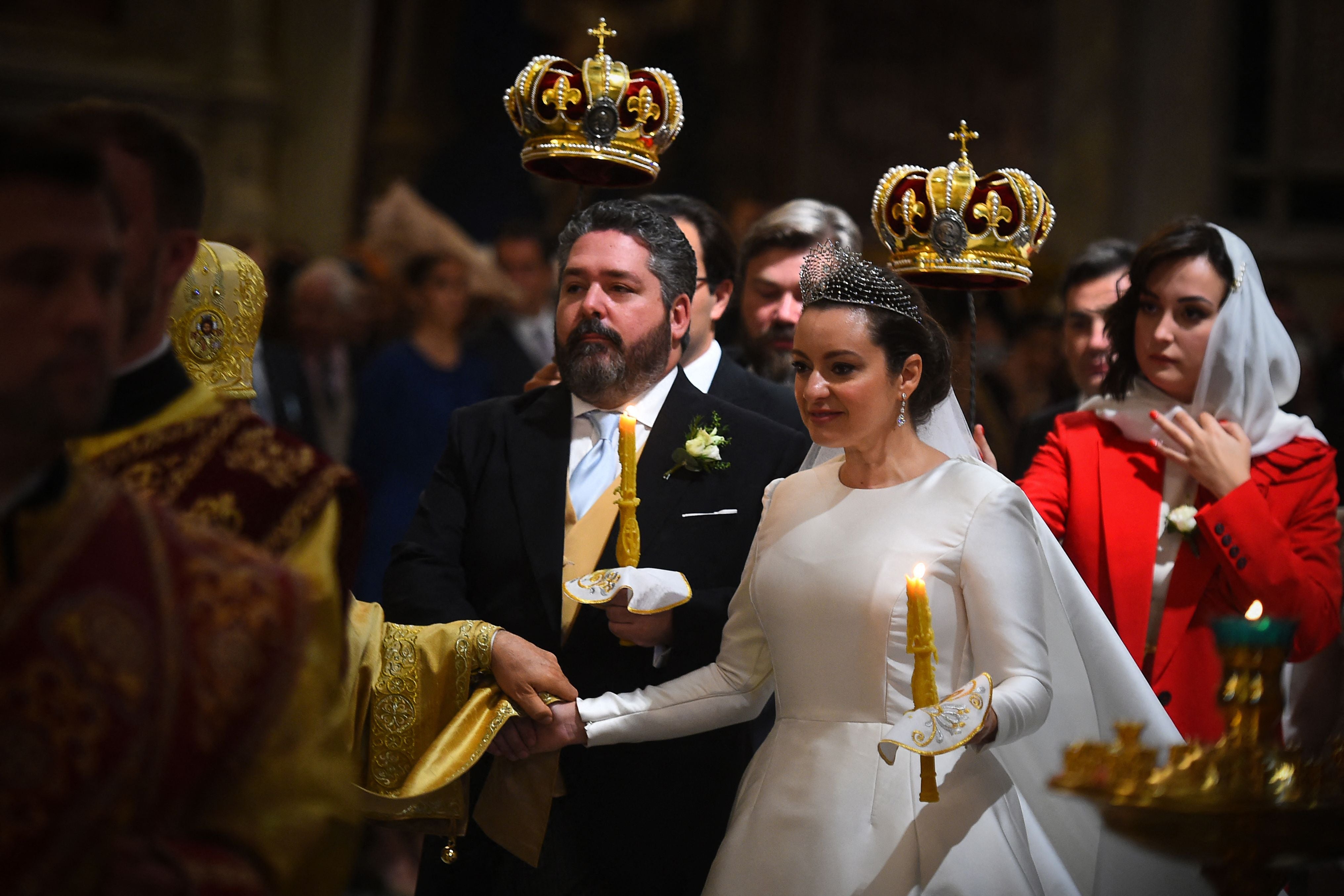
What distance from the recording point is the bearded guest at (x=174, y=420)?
189 cm

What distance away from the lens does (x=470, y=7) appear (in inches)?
472

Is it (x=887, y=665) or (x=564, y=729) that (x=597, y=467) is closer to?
(x=564, y=729)

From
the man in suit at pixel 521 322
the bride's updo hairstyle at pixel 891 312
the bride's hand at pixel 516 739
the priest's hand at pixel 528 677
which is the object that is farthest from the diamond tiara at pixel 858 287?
the man in suit at pixel 521 322

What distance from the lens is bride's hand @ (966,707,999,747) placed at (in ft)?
8.36

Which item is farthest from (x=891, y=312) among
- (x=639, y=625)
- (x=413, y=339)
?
(x=413, y=339)

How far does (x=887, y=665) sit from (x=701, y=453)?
790mm

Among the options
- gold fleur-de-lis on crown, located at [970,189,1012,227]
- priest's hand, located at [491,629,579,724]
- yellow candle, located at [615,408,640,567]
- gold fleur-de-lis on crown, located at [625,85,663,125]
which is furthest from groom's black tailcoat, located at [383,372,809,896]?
gold fleur-de-lis on crown, located at [625,85,663,125]

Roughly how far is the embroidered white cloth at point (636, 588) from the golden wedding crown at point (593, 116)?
4.48 ft

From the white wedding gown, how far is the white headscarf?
0.88 meters

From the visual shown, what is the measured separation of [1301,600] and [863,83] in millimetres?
8387

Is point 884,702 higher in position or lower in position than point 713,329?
lower

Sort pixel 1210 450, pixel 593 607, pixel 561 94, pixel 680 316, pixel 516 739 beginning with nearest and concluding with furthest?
1. pixel 516 739
2. pixel 593 607
3. pixel 1210 450
4. pixel 680 316
5. pixel 561 94

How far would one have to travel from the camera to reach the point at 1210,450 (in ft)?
11.4

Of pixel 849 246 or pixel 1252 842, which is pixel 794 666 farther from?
pixel 849 246
